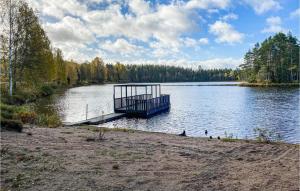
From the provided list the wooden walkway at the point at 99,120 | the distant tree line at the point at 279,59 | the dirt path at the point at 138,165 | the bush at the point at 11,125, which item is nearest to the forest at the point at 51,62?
the distant tree line at the point at 279,59

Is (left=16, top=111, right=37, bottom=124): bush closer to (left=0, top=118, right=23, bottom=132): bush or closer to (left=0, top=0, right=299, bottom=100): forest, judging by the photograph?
(left=0, top=118, right=23, bottom=132): bush

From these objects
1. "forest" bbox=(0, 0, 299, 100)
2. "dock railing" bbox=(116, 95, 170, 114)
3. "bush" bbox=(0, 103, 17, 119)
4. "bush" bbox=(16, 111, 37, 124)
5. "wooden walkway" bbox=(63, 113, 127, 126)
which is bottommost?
"wooden walkway" bbox=(63, 113, 127, 126)

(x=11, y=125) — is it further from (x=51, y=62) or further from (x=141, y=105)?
(x=51, y=62)

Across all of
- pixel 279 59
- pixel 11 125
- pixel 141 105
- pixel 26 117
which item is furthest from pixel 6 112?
pixel 279 59

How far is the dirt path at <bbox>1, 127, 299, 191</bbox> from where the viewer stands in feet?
25.0

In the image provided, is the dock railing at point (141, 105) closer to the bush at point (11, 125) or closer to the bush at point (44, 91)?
the bush at point (11, 125)

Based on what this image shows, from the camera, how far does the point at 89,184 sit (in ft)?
24.5

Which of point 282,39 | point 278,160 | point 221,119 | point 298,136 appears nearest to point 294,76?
point 282,39

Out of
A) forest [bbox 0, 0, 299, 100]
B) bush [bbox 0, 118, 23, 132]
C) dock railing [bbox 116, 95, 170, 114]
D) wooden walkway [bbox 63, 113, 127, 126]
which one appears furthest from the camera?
forest [bbox 0, 0, 299, 100]

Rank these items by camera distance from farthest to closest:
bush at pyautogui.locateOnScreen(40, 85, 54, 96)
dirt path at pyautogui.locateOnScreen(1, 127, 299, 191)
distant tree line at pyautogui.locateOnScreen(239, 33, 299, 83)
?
distant tree line at pyautogui.locateOnScreen(239, 33, 299, 83) → bush at pyautogui.locateOnScreen(40, 85, 54, 96) → dirt path at pyautogui.locateOnScreen(1, 127, 299, 191)

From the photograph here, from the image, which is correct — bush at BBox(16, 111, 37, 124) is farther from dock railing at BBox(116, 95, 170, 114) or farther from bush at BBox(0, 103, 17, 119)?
dock railing at BBox(116, 95, 170, 114)

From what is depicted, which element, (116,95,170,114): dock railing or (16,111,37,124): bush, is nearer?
(16,111,37,124): bush

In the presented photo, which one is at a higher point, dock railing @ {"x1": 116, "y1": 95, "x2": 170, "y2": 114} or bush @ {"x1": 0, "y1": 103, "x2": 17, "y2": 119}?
bush @ {"x1": 0, "y1": 103, "x2": 17, "y2": 119}

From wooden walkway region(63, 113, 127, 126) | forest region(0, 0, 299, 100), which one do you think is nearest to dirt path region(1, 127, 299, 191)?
wooden walkway region(63, 113, 127, 126)
